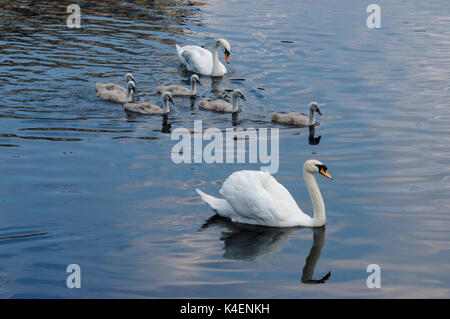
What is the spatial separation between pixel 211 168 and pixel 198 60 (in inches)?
392

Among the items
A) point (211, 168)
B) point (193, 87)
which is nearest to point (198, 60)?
point (193, 87)

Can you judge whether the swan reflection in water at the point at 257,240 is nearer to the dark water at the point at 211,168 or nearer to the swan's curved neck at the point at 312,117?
the dark water at the point at 211,168

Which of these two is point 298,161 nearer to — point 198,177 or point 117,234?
point 198,177

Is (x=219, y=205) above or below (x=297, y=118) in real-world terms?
below

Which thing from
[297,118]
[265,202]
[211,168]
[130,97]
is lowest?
[265,202]

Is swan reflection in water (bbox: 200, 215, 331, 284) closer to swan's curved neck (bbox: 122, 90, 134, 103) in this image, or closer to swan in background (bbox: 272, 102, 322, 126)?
swan in background (bbox: 272, 102, 322, 126)

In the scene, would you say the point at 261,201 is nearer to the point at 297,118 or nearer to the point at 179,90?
the point at 297,118

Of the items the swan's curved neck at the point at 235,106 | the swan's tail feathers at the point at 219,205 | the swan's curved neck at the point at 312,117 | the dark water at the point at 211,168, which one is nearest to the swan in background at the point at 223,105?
the swan's curved neck at the point at 235,106

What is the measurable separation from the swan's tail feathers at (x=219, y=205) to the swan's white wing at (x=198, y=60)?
1216cm

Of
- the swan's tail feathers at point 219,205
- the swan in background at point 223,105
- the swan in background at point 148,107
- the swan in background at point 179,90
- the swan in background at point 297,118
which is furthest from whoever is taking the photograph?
the swan in background at point 179,90

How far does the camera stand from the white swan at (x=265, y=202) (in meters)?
12.7

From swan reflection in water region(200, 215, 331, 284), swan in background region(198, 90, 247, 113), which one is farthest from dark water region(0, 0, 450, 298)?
swan in background region(198, 90, 247, 113)

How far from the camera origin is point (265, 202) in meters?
12.7

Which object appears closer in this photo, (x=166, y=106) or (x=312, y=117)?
(x=312, y=117)
